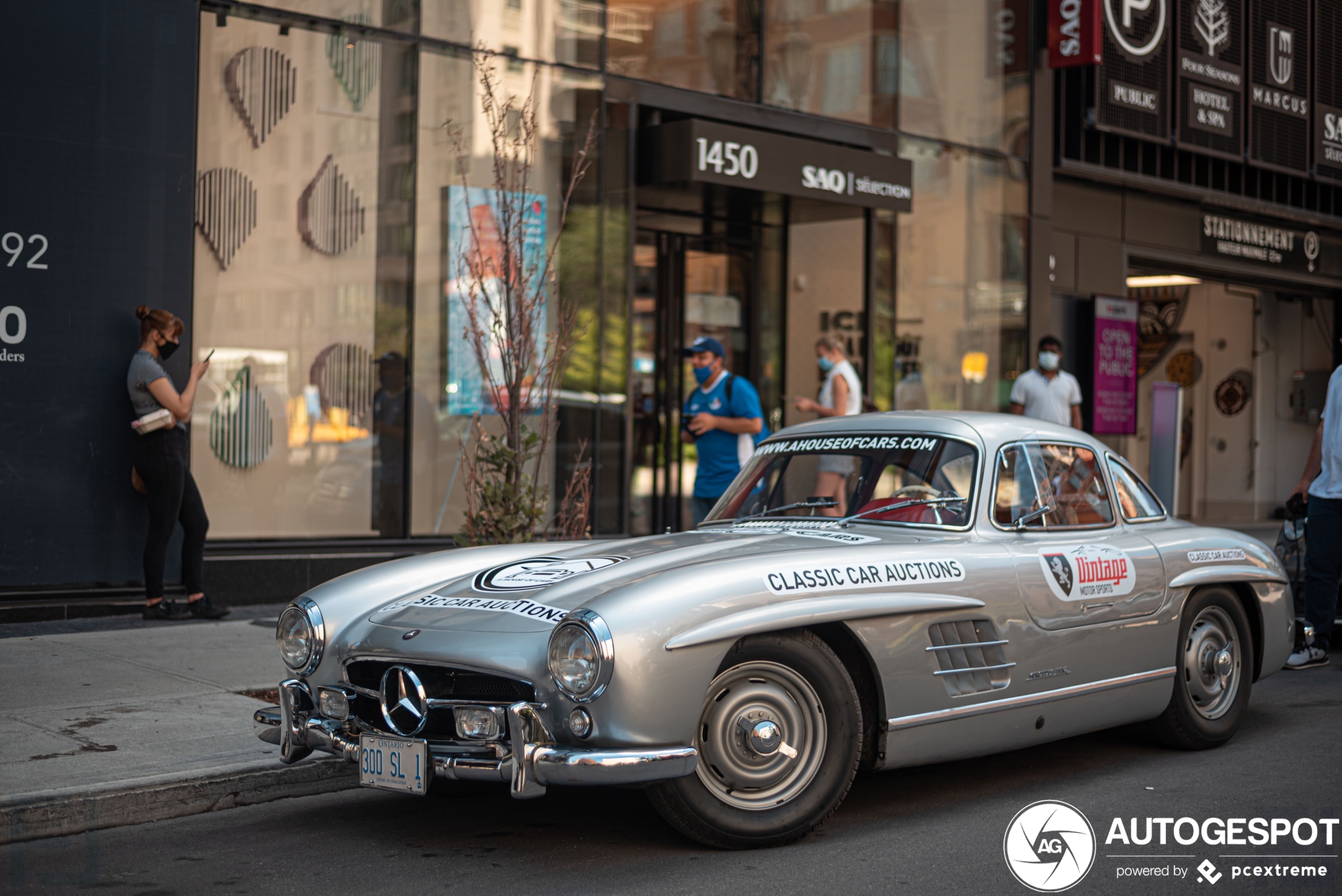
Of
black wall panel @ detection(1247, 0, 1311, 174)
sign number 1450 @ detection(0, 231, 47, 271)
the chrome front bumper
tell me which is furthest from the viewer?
black wall panel @ detection(1247, 0, 1311, 174)

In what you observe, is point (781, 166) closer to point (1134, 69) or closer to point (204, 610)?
point (204, 610)

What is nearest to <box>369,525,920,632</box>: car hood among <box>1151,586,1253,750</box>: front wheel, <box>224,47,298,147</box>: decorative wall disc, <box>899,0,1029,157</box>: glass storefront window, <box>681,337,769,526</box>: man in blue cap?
<box>1151,586,1253,750</box>: front wheel

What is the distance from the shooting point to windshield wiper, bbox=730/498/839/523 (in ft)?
18.2

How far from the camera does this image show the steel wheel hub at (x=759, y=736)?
14.2ft

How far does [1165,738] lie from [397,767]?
11.3 feet

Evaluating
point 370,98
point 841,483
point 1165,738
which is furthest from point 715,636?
point 370,98

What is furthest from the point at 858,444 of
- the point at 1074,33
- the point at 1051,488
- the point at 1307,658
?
the point at 1074,33

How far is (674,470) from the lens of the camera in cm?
1315

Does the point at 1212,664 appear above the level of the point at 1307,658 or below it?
above

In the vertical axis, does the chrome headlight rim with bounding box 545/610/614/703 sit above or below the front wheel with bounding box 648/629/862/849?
above

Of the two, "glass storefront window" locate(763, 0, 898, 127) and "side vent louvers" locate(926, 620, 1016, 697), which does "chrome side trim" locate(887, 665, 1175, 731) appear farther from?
"glass storefront window" locate(763, 0, 898, 127)

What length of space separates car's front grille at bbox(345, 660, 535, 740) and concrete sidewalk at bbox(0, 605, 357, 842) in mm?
982

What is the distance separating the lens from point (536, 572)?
4941 millimetres

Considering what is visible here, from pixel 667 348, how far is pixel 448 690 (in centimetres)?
897
